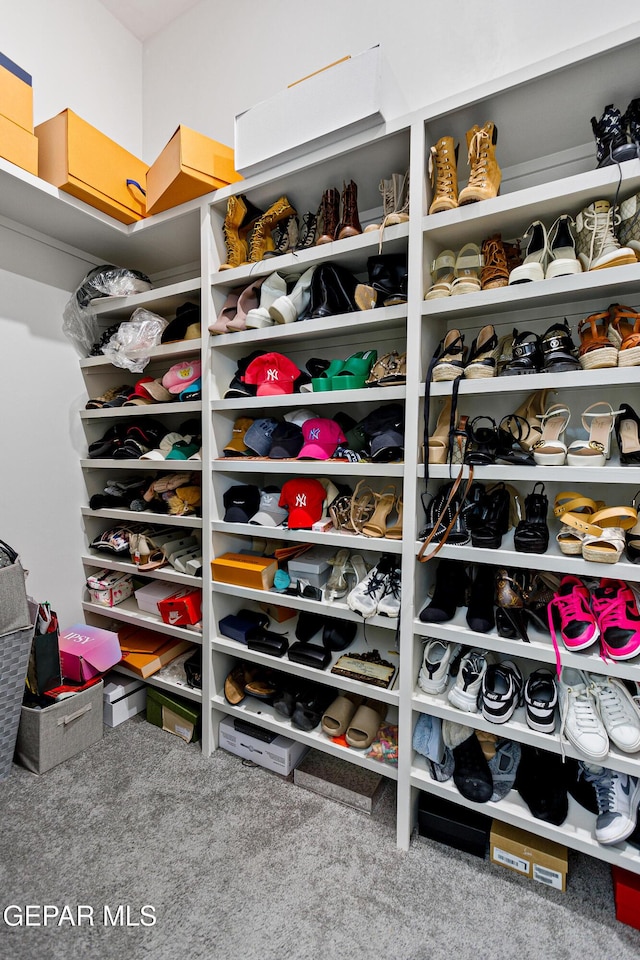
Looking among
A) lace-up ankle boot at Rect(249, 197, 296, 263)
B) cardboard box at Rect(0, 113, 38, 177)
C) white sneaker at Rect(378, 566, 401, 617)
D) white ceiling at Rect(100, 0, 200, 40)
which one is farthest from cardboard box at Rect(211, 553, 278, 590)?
white ceiling at Rect(100, 0, 200, 40)

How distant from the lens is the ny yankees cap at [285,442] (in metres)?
1.67

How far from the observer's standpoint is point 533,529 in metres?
1.25

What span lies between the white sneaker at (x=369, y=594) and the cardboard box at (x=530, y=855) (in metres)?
0.80

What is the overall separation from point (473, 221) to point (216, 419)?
1.19 m

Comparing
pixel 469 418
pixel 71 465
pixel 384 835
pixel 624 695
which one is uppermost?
pixel 469 418

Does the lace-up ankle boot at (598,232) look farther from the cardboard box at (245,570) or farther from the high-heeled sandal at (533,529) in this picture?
the cardboard box at (245,570)

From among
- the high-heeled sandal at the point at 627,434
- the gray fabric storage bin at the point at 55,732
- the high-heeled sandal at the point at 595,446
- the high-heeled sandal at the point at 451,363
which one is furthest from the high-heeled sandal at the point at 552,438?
the gray fabric storage bin at the point at 55,732

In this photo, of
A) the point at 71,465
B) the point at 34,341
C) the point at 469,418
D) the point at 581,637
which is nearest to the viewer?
the point at 581,637

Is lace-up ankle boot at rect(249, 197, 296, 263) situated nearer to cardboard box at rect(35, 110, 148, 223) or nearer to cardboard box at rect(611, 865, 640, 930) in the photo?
cardboard box at rect(35, 110, 148, 223)

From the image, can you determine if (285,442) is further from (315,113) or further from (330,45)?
(330,45)

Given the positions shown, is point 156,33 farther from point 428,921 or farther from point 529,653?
point 428,921

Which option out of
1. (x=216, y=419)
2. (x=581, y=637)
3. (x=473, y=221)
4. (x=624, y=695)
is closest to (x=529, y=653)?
(x=581, y=637)

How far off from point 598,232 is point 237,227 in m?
1.30

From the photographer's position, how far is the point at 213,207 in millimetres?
1759
